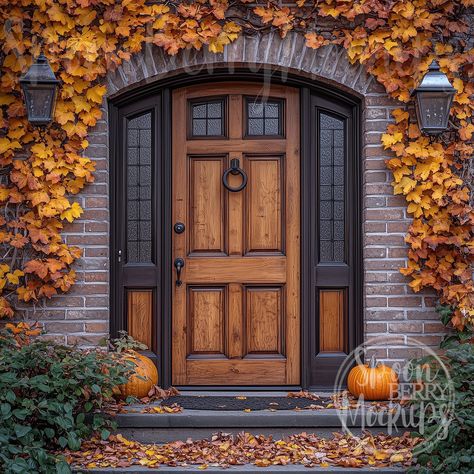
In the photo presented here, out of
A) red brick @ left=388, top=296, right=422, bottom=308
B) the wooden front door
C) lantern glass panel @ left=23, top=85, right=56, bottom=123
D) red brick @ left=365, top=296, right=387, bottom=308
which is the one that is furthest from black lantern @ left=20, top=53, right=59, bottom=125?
red brick @ left=388, top=296, right=422, bottom=308

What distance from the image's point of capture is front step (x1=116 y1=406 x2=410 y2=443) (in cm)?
471

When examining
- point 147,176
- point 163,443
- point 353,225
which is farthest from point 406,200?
point 163,443

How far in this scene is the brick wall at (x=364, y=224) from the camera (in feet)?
17.4

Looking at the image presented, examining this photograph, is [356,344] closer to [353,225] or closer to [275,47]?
[353,225]

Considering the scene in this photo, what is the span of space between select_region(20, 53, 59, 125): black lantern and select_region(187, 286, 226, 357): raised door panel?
1.57 m

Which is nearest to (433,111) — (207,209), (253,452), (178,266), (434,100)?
(434,100)

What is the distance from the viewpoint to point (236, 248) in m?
5.53

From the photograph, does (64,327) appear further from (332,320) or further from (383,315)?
(383,315)

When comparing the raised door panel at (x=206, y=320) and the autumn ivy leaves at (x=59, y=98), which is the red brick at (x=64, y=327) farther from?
the raised door panel at (x=206, y=320)

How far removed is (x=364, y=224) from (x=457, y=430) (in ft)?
5.76

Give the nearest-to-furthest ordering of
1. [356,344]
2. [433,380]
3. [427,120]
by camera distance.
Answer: [433,380], [427,120], [356,344]

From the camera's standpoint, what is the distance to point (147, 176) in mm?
5551

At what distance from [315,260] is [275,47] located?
1515 millimetres

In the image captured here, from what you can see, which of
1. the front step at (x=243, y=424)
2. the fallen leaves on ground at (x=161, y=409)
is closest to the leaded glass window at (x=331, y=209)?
the front step at (x=243, y=424)
